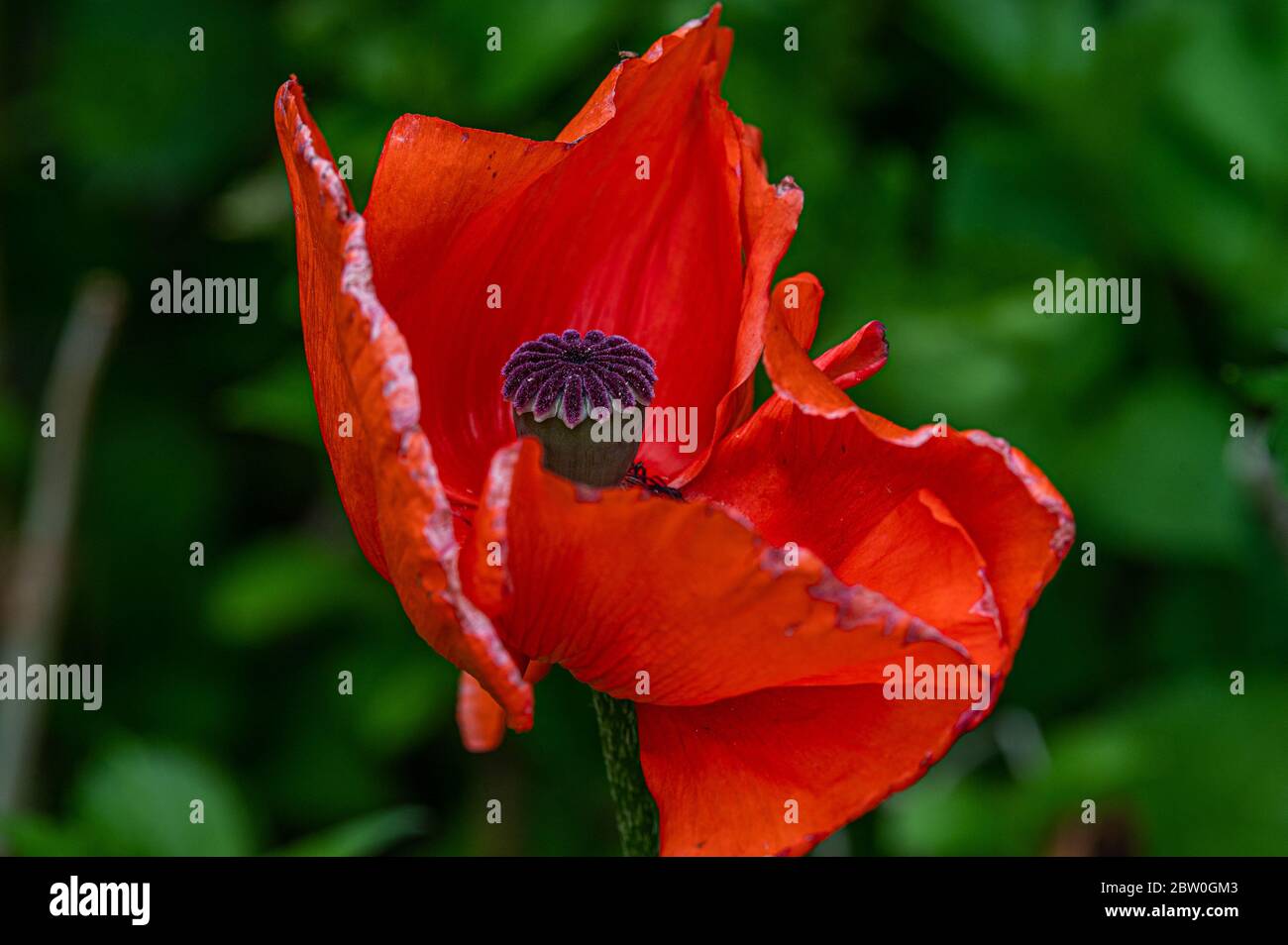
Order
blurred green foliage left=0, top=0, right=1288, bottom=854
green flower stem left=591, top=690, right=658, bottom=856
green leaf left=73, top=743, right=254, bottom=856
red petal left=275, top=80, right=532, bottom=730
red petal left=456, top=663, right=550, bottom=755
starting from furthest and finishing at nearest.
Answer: blurred green foliage left=0, top=0, right=1288, bottom=854 < green leaf left=73, top=743, right=254, bottom=856 < red petal left=456, top=663, right=550, bottom=755 < green flower stem left=591, top=690, right=658, bottom=856 < red petal left=275, top=80, right=532, bottom=730

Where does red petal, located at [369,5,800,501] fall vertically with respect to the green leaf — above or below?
above

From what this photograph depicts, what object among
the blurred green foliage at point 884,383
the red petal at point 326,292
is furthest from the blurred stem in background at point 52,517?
the red petal at point 326,292

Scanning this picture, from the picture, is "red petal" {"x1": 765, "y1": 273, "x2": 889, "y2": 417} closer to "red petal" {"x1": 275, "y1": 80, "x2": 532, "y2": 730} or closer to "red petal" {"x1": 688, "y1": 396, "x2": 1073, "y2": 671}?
"red petal" {"x1": 688, "y1": 396, "x2": 1073, "y2": 671}

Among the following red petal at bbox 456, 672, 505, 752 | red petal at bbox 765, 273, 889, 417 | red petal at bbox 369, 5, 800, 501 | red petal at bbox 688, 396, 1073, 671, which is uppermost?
red petal at bbox 369, 5, 800, 501

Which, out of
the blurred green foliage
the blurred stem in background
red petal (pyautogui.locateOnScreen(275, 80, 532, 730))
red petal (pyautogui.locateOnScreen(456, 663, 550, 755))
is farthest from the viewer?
the blurred stem in background

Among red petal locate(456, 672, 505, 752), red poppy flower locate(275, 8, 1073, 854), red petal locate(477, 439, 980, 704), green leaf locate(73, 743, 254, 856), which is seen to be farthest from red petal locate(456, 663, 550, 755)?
green leaf locate(73, 743, 254, 856)

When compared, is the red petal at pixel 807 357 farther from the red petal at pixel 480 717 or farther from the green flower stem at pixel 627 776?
the red petal at pixel 480 717

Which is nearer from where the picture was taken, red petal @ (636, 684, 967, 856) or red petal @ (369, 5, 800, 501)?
red petal @ (636, 684, 967, 856)

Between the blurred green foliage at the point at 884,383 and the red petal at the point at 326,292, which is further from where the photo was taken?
the blurred green foliage at the point at 884,383

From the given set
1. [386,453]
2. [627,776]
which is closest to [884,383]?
[627,776]
